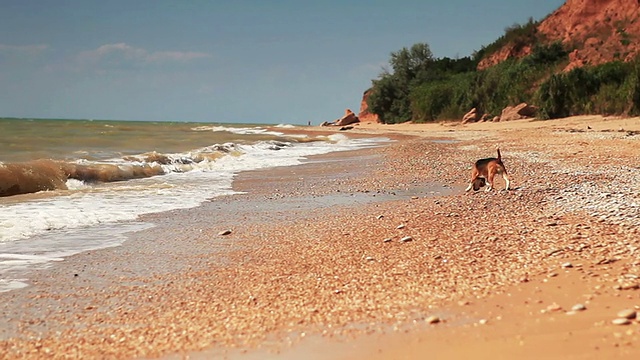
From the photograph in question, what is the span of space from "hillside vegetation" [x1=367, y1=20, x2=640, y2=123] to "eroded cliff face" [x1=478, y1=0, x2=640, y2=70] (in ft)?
3.50

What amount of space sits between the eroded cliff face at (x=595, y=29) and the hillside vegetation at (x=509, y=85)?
1.07m

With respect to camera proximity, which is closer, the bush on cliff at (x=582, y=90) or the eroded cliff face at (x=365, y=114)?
the bush on cliff at (x=582, y=90)

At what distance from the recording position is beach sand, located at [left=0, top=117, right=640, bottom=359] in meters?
3.63

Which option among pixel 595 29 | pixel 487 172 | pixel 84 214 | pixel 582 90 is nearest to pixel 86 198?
pixel 84 214

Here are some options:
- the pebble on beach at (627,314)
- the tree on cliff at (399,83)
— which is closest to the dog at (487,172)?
the pebble on beach at (627,314)

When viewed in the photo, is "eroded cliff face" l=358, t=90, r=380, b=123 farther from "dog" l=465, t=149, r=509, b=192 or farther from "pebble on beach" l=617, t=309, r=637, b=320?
"pebble on beach" l=617, t=309, r=637, b=320

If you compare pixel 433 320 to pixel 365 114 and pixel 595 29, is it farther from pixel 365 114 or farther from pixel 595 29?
pixel 365 114

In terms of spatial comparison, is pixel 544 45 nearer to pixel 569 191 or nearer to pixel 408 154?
pixel 408 154

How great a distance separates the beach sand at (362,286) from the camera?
3631mm

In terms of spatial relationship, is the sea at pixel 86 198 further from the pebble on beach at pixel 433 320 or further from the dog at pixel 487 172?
the dog at pixel 487 172

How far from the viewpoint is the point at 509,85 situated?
4375 centimetres

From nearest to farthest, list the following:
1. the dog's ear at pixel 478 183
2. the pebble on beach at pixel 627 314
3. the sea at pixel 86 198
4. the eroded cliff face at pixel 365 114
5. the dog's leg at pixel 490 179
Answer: the pebble on beach at pixel 627 314 < the sea at pixel 86 198 < the dog's leg at pixel 490 179 < the dog's ear at pixel 478 183 < the eroded cliff face at pixel 365 114

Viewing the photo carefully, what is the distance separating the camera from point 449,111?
166 ft

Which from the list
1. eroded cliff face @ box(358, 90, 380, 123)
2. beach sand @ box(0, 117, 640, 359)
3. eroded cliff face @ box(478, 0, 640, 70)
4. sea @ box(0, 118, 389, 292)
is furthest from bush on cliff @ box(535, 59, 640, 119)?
eroded cliff face @ box(358, 90, 380, 123)
